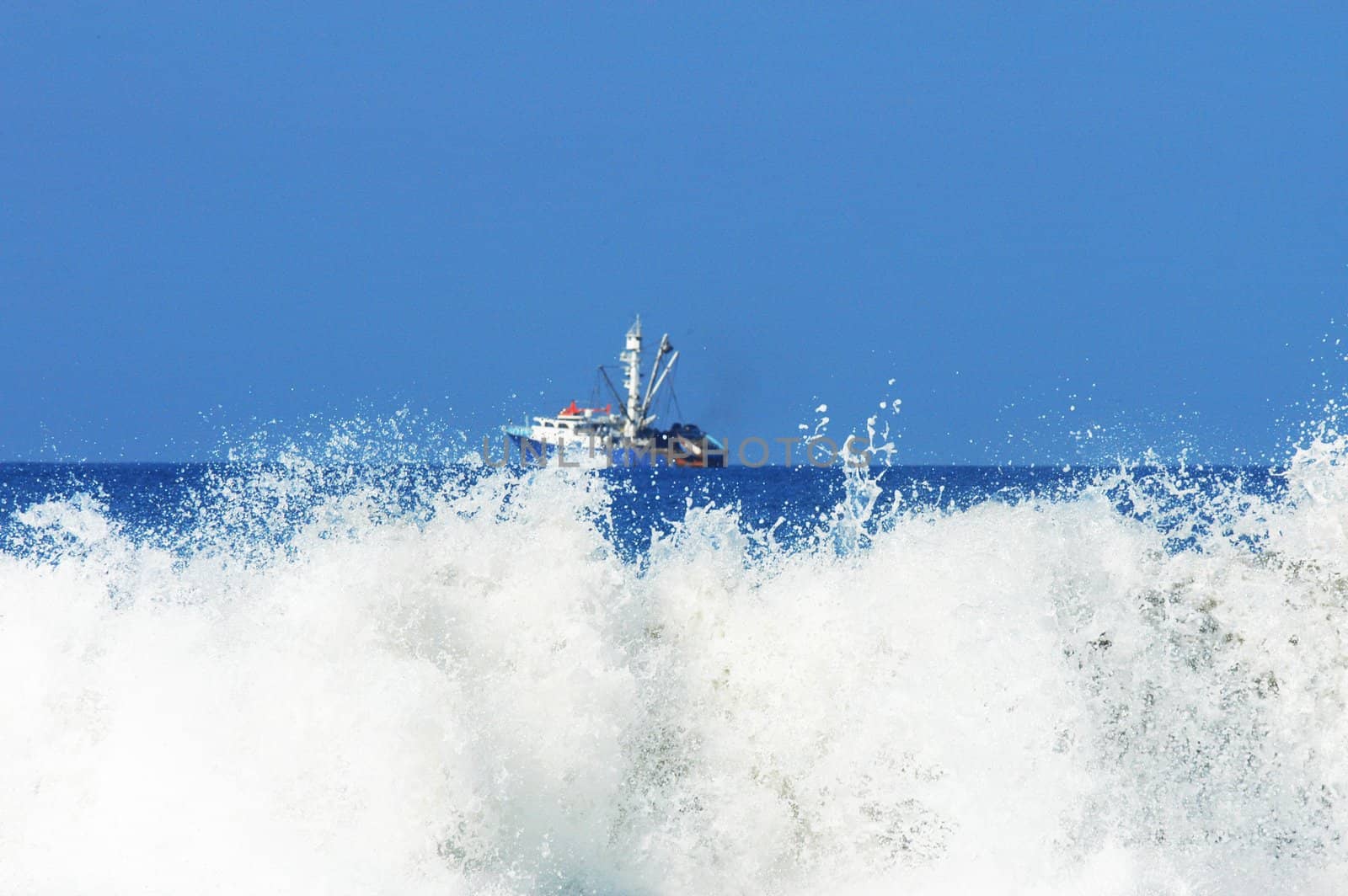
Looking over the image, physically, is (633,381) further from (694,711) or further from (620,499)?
(694,711)

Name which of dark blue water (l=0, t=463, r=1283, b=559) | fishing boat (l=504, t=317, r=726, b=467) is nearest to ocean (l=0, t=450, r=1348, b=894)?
dark blue water (l=0, t=463, r=1283, b=559)

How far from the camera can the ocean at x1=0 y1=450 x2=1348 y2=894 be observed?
7.30 meters

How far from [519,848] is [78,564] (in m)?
4.05

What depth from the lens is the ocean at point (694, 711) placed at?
7.30 metres

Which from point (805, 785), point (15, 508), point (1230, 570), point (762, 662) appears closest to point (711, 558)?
point (762, 662)

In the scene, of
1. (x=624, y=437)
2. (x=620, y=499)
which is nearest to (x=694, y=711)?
(x=620, y=499)

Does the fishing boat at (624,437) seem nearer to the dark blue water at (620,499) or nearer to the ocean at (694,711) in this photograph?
the dark blue water at (620,499)

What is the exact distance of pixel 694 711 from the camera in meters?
8.30

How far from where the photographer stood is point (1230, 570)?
870 centimetres

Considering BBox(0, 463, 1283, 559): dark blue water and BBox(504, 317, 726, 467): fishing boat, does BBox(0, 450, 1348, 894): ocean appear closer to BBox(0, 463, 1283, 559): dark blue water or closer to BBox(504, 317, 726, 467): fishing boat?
BBox(0, 463, 1283, 559): dark blue water

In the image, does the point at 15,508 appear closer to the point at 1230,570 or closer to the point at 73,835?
the point at 73,835

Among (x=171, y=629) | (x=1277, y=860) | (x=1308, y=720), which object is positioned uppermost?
(x=171, y=629)

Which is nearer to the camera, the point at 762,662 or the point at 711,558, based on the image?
the point at 762,662

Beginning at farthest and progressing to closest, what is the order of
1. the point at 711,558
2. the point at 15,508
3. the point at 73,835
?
the point at 15,508
the point at 711,558
the point at 73,835
